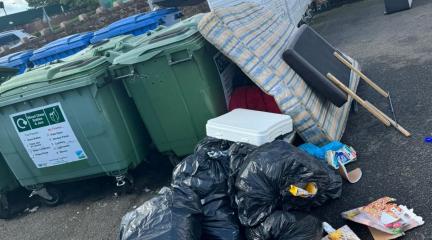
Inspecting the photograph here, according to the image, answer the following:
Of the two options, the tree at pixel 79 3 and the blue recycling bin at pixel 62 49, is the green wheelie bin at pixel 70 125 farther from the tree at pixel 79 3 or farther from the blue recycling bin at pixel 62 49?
→ the tree at pixel 79 3

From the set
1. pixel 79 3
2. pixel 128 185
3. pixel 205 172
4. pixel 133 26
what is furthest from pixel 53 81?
pixel 79 3

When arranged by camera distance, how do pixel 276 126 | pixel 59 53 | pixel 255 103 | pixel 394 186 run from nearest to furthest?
1. pixel 394 186
2. pixel 276 126
3. pixel 255 103
4. pixel 59 53

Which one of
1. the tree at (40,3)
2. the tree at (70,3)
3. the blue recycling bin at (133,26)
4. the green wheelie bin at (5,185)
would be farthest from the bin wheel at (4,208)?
the tree at (40,3)

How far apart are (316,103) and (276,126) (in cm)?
60

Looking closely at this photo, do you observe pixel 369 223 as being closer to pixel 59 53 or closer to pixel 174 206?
pixel 174 206

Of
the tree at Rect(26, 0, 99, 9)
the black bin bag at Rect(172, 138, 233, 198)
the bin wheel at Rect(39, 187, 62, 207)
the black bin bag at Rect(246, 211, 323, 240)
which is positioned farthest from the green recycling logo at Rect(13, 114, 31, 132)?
the tree at Rect(26, 0, 99, 9)

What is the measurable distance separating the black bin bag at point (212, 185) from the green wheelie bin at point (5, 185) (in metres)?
2.46

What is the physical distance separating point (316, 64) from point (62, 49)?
217 inches

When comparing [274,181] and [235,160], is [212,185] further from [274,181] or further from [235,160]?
[274,181]

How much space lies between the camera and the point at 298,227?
246 cm

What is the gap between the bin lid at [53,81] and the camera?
11.7 feet

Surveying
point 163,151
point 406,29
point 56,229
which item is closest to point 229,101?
point 163,151

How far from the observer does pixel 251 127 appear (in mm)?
3111

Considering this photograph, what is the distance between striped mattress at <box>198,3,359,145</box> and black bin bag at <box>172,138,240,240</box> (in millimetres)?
666
